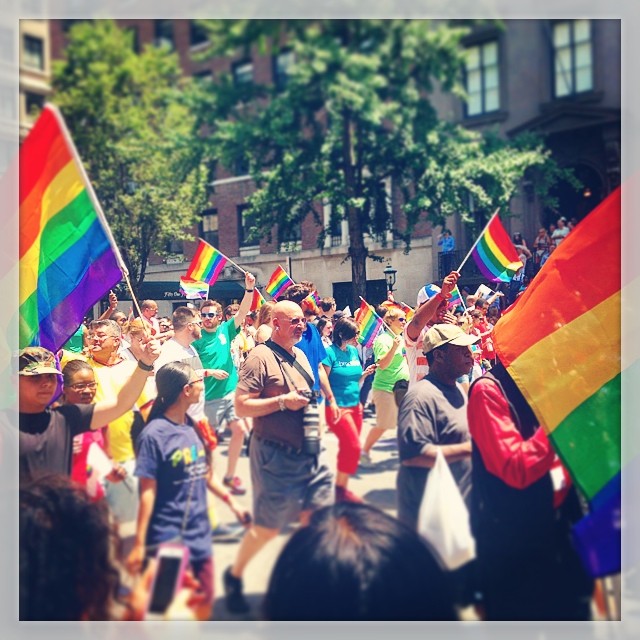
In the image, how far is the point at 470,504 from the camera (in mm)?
3125

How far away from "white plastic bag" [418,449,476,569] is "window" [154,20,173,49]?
2.47 m

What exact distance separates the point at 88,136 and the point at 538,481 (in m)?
2.80

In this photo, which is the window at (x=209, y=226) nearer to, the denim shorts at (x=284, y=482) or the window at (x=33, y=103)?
the window at (x=33, y=103)

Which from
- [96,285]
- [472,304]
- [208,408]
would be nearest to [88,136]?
[96,285]

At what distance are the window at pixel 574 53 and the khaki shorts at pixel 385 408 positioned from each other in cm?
185

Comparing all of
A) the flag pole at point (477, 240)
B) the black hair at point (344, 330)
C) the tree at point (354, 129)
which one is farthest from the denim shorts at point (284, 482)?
the flag pole at point (477, 240)

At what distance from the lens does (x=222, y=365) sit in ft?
12.0

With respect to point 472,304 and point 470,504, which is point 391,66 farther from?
point 470,504

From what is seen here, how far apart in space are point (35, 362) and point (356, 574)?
6.20 ft

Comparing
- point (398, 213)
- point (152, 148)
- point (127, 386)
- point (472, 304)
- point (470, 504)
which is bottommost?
point (470, 504)

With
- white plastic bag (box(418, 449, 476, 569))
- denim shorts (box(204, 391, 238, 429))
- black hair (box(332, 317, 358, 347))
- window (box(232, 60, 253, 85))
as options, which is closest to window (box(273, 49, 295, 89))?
window (box(232, 60, 253, 85))

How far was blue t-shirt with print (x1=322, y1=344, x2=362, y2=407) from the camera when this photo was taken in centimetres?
371

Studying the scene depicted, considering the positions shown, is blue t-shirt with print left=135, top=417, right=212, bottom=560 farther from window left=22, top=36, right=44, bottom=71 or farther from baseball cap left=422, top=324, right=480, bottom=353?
window left=22, top=36, right=44, bottom=71

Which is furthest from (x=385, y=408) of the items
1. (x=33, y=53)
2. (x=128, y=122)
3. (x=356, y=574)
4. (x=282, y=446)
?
(x=33, y=53)
